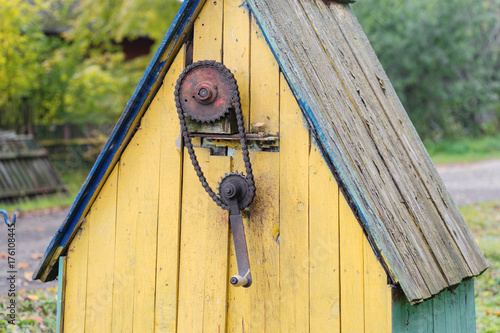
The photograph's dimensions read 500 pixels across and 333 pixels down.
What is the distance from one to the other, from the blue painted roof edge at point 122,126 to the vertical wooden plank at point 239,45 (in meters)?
0.17

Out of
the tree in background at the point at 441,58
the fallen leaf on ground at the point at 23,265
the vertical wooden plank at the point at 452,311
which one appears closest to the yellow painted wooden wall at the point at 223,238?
the vertical wooden plank at the point at 452,311

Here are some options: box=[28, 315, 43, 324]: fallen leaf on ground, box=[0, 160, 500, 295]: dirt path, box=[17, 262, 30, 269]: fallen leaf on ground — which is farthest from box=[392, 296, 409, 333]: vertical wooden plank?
box=[17, 262, 30, 269]: fallen leaf on ground

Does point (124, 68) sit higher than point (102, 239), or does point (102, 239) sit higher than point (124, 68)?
point (124, 68)

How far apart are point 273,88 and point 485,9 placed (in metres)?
19.5

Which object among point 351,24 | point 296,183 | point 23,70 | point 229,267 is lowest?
point 229,267

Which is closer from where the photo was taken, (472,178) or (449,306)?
(449,306)

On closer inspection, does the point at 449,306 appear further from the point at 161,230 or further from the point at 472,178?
the point at 472,178

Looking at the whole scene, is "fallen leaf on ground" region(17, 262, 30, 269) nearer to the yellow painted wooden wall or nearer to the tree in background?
the yellow painted wooden wall

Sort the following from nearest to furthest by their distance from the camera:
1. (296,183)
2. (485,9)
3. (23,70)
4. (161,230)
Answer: (296,183)
(161,230)
(23,70)
(485,9)

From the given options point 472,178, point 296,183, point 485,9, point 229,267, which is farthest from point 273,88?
point 485,9

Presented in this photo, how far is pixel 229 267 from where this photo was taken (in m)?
2.72

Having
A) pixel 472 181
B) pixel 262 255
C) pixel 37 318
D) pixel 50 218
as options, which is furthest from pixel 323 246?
pixel 472 181

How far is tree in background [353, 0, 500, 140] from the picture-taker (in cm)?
Answer: 1889

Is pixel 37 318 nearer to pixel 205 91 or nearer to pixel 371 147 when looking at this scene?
pixel 205 91
